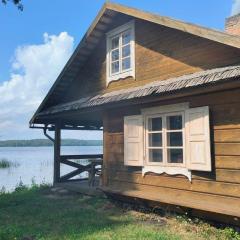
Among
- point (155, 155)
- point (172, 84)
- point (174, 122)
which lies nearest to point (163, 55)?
point (172, 84)

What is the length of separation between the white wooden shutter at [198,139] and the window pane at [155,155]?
106cm

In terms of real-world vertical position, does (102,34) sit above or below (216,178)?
above

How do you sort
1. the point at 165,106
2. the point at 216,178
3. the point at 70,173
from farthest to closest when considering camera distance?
the point at 70,173 < the point at 165,106 < the point at 216,178

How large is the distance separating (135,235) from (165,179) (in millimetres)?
2195

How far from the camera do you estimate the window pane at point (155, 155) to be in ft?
30.0

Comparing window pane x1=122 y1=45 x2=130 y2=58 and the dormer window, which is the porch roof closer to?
the dormer window

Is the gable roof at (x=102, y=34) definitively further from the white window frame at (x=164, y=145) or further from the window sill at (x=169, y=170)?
the window sill at (x=169, y=170)

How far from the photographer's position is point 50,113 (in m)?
13.3

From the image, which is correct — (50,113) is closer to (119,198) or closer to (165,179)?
(119,198)

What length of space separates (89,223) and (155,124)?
2.96 metres

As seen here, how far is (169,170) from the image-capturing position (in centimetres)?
873

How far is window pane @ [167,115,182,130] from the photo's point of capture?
8.62m

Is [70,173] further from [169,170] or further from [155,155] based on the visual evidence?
[169,170]

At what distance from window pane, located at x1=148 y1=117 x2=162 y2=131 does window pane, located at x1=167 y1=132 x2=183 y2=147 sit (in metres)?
0.37
